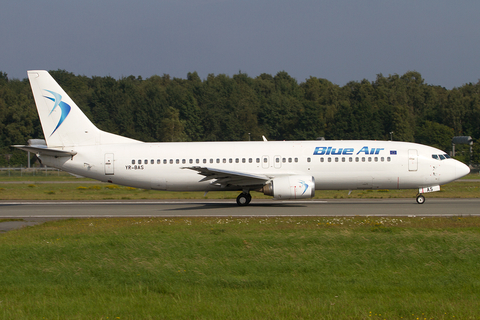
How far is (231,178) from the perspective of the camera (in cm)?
2547

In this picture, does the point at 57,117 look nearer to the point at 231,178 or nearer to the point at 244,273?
the point at 231,178

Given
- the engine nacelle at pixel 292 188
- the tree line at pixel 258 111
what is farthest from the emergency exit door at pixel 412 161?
the tree line at pixel 258 111

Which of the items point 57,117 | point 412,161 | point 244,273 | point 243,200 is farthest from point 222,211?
point 244,273

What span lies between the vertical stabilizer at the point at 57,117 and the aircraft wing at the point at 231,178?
7.69 metres

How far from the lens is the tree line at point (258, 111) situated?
100 m

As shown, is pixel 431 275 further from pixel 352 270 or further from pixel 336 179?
pixel 336 179

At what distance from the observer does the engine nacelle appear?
2462 cm

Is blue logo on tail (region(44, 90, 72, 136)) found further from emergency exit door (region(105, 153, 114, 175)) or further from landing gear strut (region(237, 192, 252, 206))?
landing gear strut (region(237, 192, 252, 206))

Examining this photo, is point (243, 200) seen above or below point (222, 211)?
above

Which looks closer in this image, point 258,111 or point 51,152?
point 51,152

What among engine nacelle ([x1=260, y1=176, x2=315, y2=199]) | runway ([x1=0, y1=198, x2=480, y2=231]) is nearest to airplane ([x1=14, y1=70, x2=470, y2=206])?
engine nacelle ([x1=260, y1=176, x2=315, y2=199])

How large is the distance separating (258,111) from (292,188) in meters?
94.0

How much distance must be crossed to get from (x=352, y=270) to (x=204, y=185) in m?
16.8

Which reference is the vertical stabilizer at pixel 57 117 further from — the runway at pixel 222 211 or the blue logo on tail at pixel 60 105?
the runway at pixel 222 211
